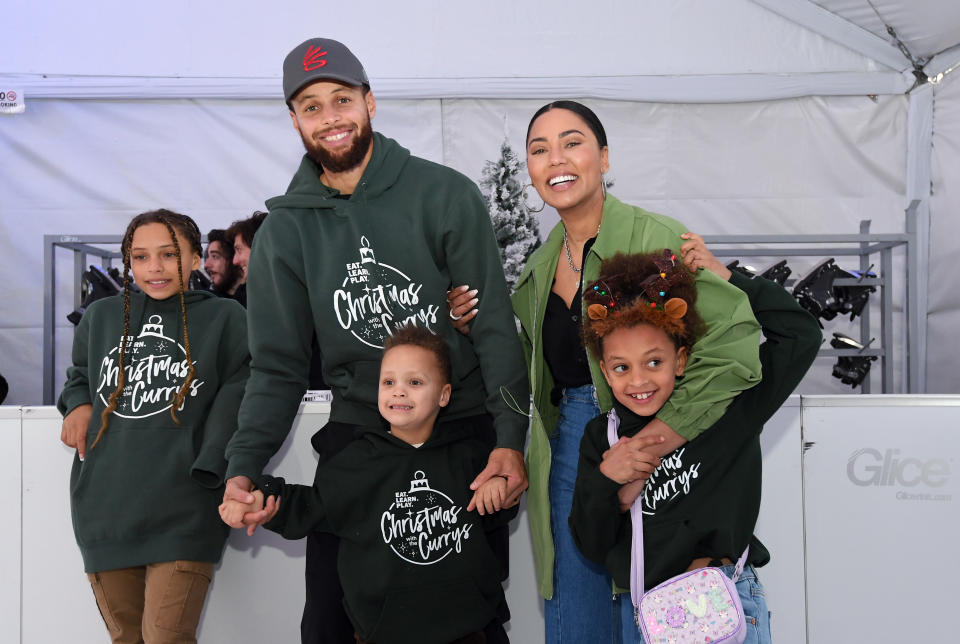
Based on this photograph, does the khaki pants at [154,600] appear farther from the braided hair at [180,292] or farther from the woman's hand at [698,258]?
the woman's hand at [698,258]

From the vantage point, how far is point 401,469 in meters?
1.70

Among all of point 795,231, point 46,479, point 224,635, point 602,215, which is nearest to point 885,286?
point 795,231

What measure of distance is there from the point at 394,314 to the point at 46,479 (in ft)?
4.30

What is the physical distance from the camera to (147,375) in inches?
83.4

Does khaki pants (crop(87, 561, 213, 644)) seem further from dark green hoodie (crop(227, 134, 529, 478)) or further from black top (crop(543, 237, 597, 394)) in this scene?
black top (crop(543, 237, 597, 394))

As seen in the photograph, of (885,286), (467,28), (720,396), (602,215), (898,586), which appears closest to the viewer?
(720,396)

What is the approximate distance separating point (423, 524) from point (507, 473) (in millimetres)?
209

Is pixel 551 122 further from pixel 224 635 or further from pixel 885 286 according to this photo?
pixel 885 286

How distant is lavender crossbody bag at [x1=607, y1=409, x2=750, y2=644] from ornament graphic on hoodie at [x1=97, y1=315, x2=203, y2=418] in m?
1.30

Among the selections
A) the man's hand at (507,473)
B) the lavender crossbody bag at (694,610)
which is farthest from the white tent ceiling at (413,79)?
the lavender crossbody bag at (694,610)

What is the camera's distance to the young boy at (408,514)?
5.38ft

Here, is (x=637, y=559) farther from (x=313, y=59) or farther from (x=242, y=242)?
(x=242, y=242)

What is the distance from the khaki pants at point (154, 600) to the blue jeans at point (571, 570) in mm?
940

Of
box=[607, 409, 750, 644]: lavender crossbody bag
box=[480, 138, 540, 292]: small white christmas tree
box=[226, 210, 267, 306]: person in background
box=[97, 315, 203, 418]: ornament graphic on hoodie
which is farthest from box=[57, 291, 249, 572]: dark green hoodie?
box=[480, 138, 540, 292]: small white christmas tree
